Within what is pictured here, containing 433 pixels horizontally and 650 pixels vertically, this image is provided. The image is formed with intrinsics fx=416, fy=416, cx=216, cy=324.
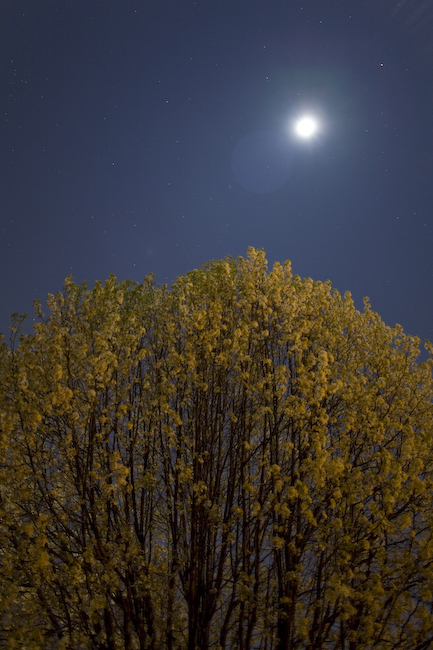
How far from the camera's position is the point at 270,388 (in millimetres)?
7582

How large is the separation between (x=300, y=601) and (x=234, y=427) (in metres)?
3.16

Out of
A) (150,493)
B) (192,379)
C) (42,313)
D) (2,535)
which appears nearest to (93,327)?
(42,313)

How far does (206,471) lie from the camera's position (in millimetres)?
7664

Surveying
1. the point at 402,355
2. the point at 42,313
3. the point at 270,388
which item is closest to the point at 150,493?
the point at 270,388

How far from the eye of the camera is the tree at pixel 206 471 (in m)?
6.54

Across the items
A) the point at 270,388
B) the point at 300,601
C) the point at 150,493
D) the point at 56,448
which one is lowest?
the point at 300,601

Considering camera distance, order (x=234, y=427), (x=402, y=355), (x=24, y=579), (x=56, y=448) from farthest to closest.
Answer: (x=402, y=355), (x=234, y=427), (x=56, y=448), (x=24, y=579)

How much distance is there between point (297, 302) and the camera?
841 centimetres

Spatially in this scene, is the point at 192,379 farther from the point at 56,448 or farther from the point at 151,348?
the point at 56,448

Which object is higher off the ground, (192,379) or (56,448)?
(192,379)

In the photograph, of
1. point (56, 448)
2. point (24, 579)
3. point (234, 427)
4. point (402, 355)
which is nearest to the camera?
point (24, 579)

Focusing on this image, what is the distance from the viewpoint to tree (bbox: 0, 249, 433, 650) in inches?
258

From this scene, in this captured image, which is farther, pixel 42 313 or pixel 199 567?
pixel 42 313

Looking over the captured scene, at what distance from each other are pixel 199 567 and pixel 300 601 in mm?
1841
